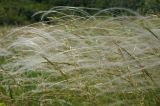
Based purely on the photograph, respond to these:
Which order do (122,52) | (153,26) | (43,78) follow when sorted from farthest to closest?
(43,78)
(153,26)
(122,52)

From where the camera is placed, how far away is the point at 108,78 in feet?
7.20

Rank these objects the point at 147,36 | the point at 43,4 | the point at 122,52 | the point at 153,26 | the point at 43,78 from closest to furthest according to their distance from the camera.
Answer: the point at 147,36, the point at 122,52, the point at 153,26, the point at 43,78, the point at 43,4

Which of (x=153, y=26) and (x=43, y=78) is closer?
(x=153, y=26)

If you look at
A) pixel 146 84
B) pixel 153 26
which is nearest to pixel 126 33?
pixel 153 26

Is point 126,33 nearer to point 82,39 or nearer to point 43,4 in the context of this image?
point 82,39

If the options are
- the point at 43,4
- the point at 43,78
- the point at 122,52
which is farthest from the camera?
the point at 43,4

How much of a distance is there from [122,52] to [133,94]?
186 millimetres

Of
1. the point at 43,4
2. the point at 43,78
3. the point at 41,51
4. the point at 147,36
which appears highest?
the point at 147,36

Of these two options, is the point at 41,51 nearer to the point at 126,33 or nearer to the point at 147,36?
the point at 126,33

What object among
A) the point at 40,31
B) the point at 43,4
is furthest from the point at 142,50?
the point at 43,4

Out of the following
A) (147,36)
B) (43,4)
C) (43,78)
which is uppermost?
(147,36)

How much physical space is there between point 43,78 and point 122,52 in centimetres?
53

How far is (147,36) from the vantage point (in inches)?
82.2

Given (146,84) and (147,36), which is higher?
(147,36)
